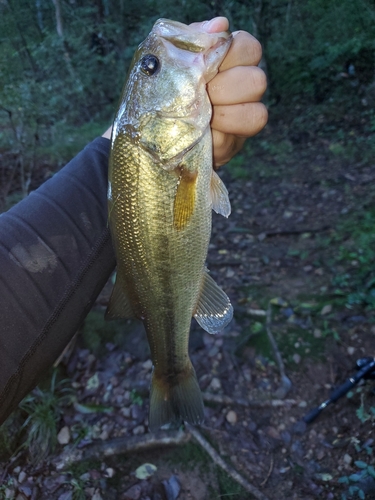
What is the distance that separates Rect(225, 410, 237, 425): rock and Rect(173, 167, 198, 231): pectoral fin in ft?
7.17

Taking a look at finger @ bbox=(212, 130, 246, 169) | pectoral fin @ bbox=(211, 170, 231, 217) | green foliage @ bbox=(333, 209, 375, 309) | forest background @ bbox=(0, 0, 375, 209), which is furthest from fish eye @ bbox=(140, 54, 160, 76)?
forest background @ bbox=(0, 0, 375, 209)

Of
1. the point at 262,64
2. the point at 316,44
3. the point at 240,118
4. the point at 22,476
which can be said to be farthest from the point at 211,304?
the point at 316,44

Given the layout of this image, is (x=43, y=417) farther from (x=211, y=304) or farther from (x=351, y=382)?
(x=351, y=382)

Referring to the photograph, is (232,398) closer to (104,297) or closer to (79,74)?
(104,297)

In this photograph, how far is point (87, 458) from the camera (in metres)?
3.13

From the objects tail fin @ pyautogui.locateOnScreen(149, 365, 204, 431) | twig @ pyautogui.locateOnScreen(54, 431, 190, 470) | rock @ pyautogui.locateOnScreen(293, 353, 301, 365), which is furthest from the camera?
rock @ pyautogui.locateOnScreen(293, 353, 301, 365)

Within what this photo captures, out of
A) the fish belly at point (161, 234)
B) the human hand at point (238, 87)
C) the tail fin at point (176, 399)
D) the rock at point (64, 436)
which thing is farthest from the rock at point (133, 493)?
the human hand at point (238, 87)

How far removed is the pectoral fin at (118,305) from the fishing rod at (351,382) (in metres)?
1.91

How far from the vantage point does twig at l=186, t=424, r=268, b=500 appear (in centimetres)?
283

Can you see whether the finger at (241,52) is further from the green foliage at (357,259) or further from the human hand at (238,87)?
the green foliage at (357,259)

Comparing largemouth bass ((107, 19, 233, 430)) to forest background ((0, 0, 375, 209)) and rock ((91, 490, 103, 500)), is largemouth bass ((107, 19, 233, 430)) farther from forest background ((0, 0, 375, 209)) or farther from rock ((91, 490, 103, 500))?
forest background ((0, 0, 375, 209))

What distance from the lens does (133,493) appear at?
2.91 metres

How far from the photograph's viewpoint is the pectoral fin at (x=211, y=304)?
6.50ft

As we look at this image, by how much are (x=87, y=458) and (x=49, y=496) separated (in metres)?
0.35
